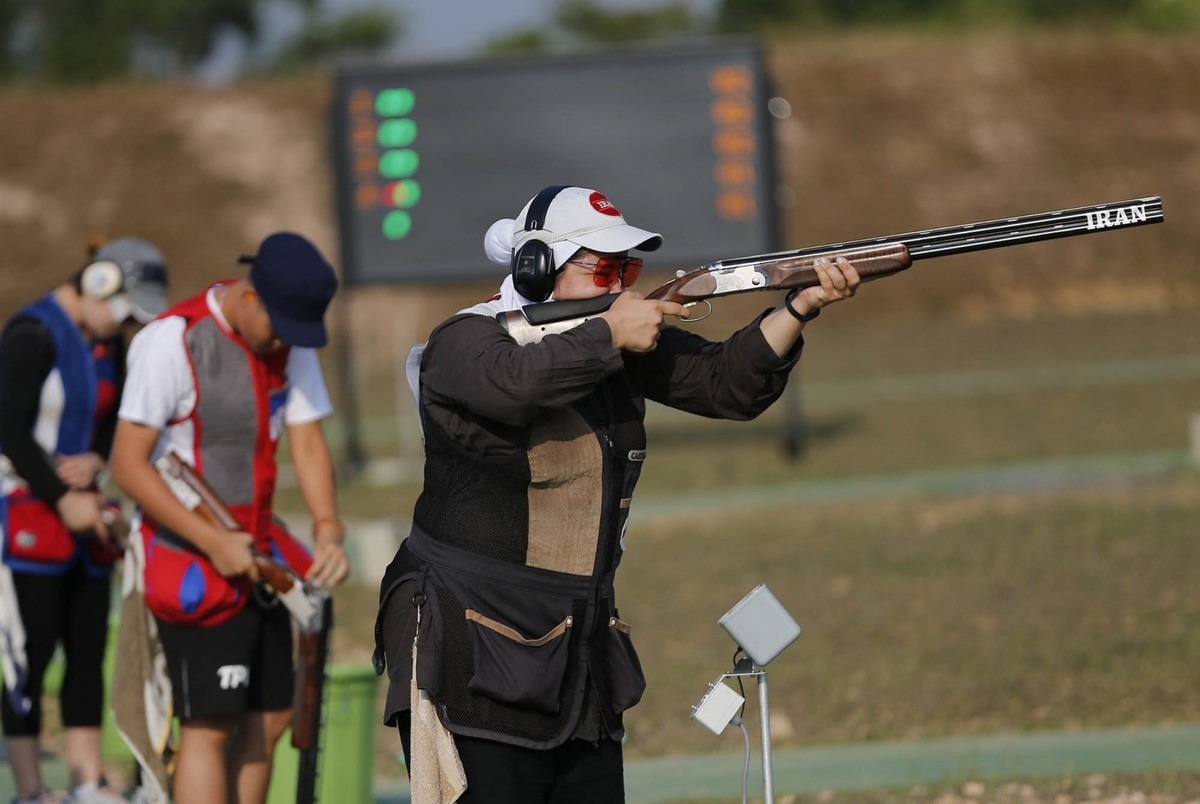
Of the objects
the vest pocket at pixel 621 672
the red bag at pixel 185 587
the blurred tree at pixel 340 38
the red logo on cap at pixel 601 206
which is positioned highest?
the blurred tree at pixel 340 38

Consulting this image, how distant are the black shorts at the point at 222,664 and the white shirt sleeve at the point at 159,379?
0.59 metres

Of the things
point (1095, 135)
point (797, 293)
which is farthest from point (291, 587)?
point (1095, 135)

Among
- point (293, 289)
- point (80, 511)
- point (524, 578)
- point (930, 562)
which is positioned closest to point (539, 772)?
point (524, 578)

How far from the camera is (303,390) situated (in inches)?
209

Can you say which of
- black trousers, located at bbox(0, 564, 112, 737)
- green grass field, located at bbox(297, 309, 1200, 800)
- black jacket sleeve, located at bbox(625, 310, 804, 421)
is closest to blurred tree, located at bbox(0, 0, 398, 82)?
green grass field, located at bbox(297, 309, 1200, 800)

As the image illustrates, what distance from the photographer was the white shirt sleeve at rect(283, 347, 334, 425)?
527 cm

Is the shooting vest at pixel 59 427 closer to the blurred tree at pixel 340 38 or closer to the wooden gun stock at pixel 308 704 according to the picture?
the wooden gun stock at pixel 308 704

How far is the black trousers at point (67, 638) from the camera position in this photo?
6.08 metres

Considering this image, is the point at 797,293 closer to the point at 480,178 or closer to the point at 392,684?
the point at 392,684

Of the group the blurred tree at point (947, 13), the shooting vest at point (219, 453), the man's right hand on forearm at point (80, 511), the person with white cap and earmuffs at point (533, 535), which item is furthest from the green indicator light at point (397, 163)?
the blurred tree at point (947, 13)

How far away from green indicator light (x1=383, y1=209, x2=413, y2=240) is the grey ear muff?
1046cm

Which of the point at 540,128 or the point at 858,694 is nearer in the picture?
the point at 858,694

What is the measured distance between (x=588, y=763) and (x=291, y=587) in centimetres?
145

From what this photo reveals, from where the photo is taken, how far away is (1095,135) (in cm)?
4066
